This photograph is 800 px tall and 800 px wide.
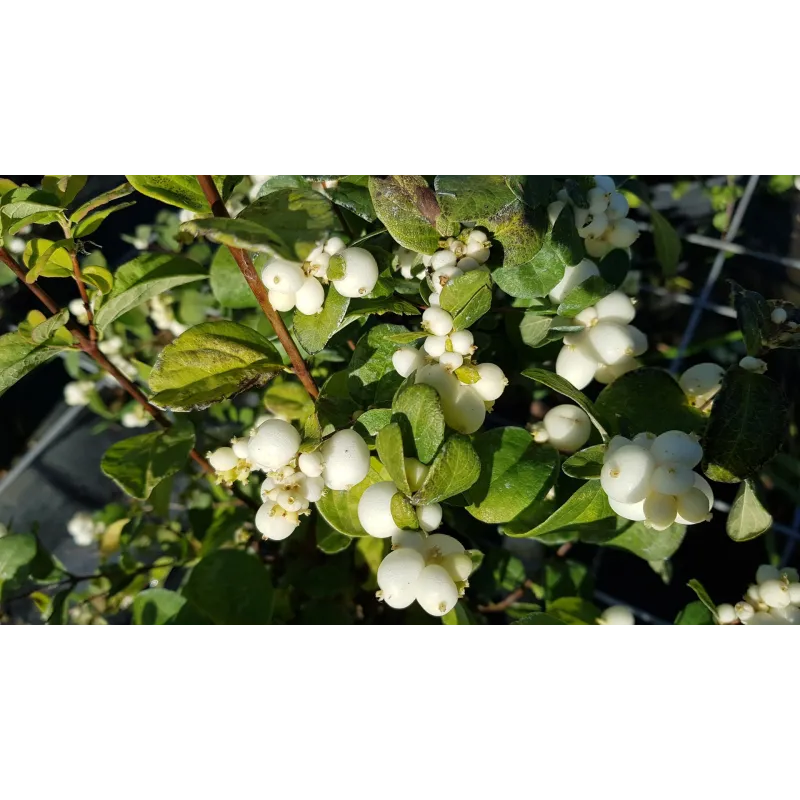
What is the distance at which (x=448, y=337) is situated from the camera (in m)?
0.65

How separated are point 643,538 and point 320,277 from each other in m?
0.51

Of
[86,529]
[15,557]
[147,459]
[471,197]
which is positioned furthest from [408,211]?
[86,529]

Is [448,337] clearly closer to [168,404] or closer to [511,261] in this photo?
[511,261]

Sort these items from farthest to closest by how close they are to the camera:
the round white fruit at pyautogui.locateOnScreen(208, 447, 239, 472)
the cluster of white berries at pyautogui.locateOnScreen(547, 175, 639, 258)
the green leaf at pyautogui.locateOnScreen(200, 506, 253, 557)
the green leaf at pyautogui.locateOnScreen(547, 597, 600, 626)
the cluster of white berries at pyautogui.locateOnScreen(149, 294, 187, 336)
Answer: the cluster of white berries at pyautogui.locateOnScreen(149, 294, 187, 336)
the green leaf at pyautogui.locateOnScreen(200, 506, 253, 557)
the green leaf at pyautogui.locateOnScreen(547, 597, 600, 626)
the cluster of white berries at pyautogui.locateOnScreen(547, 175, 639, 258)
the round white fruit at pyautogui.locateOnScreen(208, 447, 239, 472)

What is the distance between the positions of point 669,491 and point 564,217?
342 millimetres

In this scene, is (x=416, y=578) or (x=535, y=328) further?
(x=535, y=328)

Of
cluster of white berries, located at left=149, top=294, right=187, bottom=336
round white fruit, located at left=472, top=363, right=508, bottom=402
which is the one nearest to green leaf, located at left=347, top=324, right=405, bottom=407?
round white fruit, located at left=472, top=363, right=508, bottom=402

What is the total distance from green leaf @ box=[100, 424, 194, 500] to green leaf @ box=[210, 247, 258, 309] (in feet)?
0.62

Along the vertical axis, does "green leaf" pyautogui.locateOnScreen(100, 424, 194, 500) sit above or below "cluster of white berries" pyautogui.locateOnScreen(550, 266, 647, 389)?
above

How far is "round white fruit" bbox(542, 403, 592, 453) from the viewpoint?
79 centimetres

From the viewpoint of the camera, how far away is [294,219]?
1.78ft

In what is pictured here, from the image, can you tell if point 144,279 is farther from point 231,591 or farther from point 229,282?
point 231,591

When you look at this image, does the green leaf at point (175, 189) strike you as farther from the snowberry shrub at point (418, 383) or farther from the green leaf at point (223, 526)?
the green leaf at point (223, 526)

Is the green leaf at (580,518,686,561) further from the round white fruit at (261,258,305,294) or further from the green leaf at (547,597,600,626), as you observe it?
the round white fruit at (261,258,305,294)
